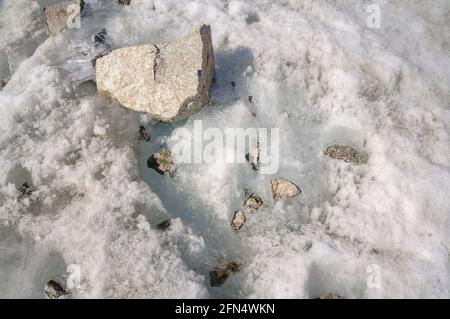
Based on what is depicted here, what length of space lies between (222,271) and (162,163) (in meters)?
1.14

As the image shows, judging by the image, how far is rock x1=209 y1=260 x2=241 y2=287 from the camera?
3.25 m

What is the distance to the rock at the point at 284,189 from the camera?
3.68 metres

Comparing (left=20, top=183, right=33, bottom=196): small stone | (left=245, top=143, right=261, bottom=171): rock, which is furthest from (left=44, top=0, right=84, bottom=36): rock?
(left=245, top=143, right=261, bottom=171): rock

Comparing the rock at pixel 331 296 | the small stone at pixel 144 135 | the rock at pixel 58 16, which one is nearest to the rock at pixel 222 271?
the rock at pixel 331 296

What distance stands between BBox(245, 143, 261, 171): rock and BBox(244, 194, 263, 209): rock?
11.8 inches

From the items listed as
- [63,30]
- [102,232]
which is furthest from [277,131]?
[63,30]

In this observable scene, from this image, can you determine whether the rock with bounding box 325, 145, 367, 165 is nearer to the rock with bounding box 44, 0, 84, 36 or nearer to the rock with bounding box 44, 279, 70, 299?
the rock with bounding box 44, 279, 70, 299

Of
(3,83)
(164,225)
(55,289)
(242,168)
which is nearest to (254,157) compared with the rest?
(242,168)

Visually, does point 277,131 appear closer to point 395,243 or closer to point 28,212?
point 395,243

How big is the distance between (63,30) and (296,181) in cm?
317

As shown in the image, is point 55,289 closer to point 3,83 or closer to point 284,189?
point 284,189

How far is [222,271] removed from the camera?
329 centimetres

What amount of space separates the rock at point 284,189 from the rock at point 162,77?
1.06 metres
